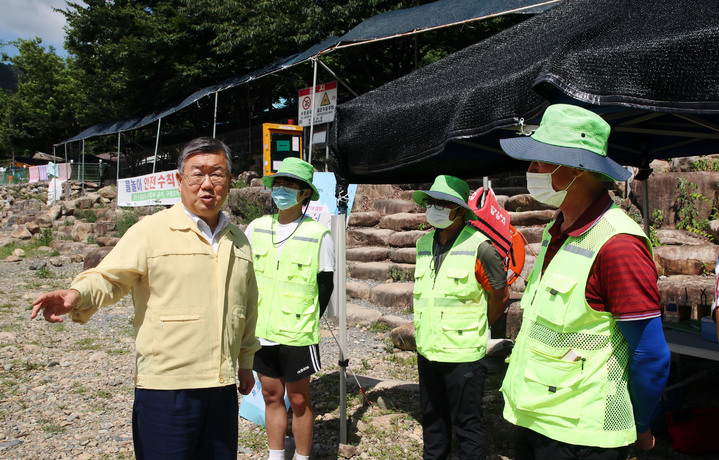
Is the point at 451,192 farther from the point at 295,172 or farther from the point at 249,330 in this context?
the point at 249,330

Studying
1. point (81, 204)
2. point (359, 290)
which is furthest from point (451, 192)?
point (81, 204)

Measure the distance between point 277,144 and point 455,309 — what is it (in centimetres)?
723

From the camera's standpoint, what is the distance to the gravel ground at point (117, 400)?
3.85 m

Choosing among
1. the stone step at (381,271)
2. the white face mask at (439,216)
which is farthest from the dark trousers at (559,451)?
the stone step at (381,271)

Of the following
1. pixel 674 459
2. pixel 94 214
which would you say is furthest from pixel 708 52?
pixel 94 214

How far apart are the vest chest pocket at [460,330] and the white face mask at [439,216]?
550mm

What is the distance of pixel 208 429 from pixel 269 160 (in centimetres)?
794

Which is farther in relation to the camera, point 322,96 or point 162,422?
point 322,96

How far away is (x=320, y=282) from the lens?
3441mm

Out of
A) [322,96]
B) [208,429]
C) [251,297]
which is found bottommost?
[208,429]

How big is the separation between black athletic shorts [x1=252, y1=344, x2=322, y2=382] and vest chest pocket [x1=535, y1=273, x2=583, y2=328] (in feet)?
5.98

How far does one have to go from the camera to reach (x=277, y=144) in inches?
376

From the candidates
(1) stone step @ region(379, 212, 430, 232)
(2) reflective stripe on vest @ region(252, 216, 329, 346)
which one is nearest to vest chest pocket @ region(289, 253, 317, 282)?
(2) reflective stripe on vest @ region(252, 216, 329, 346)

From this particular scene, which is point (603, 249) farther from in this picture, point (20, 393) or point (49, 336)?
point (49, 336)
